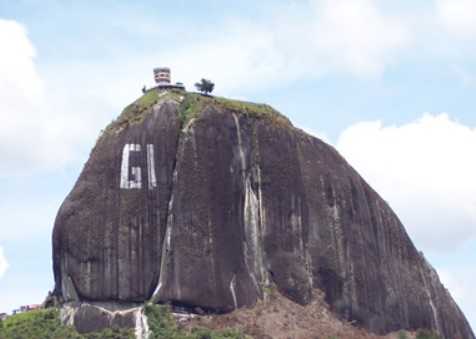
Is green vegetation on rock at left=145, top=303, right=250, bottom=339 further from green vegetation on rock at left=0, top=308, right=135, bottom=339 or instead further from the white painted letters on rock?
the white painted letters on rock

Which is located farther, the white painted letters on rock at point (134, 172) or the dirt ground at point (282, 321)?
the white painted letters on rock at point (134, 172)

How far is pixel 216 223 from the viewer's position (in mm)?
75188

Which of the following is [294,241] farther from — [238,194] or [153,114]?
[153,114]

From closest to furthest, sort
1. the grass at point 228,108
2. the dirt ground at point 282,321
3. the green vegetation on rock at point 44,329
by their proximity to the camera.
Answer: the green vegetation on rock at point 44,329, the dirt ground at point 282,321, the grass at point 228,108

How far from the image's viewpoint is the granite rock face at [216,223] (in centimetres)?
7388

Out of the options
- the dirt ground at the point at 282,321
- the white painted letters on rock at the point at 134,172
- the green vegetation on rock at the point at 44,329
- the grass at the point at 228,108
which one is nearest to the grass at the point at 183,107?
the grass at the point at 228,108

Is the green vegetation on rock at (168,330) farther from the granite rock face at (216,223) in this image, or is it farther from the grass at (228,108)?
the grass at (228,108)

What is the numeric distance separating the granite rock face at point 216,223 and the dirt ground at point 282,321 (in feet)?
2.38

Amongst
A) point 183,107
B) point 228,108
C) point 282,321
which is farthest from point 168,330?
point 228,108

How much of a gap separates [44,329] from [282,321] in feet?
41.5

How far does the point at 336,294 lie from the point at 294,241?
3967 mm

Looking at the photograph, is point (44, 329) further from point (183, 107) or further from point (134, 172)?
point (183, 107)

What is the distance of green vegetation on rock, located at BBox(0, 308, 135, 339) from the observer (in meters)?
71.2

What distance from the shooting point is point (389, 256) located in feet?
279
